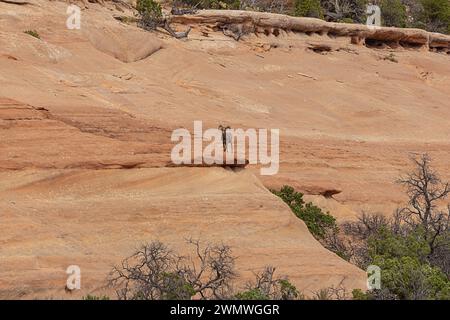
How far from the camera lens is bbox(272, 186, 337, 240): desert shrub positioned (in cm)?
1417

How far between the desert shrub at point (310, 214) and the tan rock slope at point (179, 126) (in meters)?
0.65

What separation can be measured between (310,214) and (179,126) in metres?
3.24

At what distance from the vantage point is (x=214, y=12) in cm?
2784

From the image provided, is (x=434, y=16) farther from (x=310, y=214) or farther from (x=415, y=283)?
(x=415, y=283)

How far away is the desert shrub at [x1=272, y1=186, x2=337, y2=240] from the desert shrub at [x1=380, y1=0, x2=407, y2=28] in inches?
1045

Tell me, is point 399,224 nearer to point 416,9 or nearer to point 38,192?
point 38,192

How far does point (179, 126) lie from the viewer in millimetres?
14812

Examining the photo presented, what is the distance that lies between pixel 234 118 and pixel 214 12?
35.4 ft

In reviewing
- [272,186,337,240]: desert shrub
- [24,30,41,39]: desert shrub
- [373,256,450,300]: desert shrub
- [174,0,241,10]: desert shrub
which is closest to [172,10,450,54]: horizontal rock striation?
[174,0,241,10]: desert shrub

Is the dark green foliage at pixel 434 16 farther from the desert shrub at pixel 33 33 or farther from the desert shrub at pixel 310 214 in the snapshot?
the desert shrub at pixel 310 214

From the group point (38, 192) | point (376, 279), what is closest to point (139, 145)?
point (38, 192)

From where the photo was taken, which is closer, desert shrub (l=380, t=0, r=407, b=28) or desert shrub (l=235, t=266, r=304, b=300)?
desert shrub (l=235, t=266, r=304, b=300)

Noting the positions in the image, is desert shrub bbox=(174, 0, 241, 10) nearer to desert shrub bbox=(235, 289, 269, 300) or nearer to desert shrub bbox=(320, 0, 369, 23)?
desert shrub bbox=(320, 0, 369, 23)
